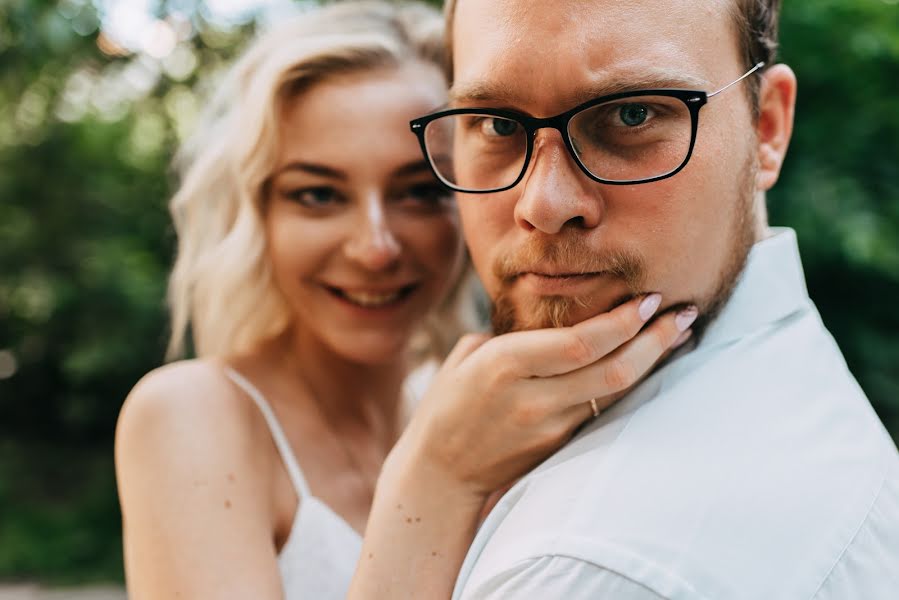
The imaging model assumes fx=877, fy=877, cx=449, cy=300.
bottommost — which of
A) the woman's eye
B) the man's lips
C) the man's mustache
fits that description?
the man's lips

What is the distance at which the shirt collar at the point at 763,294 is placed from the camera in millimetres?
1537

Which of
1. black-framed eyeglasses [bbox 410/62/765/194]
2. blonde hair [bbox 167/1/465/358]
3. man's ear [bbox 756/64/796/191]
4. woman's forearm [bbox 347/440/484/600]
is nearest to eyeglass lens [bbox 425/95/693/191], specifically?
black-framed eyeglasses [bbox 410/62/765/194]

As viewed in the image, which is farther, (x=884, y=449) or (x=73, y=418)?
(x=73, y=418)

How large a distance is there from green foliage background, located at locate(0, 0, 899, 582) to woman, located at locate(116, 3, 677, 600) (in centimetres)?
176

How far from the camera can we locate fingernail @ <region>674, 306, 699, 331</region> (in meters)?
1.46

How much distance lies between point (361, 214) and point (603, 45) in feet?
3.08

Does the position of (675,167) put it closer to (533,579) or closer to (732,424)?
(732,424)

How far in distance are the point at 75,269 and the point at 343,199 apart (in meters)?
4.32

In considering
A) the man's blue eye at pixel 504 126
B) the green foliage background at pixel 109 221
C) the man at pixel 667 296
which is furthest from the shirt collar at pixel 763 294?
the green foliage background at pixel 109 221

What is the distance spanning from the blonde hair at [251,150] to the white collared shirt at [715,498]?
46.4 inches

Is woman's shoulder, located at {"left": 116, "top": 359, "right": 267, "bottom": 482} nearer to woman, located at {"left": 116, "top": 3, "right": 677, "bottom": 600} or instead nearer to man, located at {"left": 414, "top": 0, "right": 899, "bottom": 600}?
woman, located at {"left": 116, "top": 3, "right": 677, "bottom": 600}

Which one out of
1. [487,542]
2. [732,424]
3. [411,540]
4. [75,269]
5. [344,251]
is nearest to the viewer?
[732,424]

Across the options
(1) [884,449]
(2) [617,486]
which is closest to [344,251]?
(2) [617,486]

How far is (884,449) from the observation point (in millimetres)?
1407
